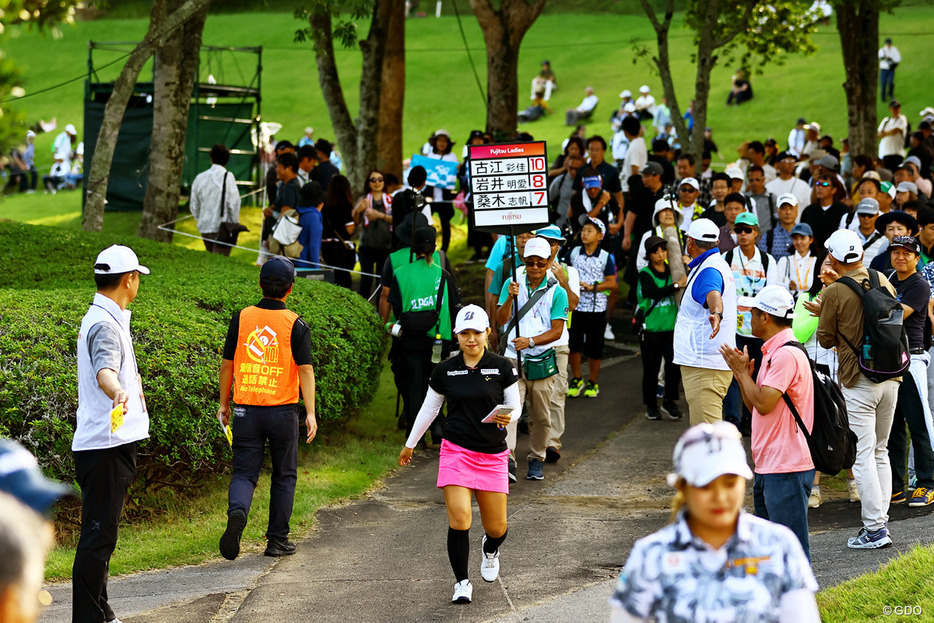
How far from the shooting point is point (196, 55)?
15.0 m

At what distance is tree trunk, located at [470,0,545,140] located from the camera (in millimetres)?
17859

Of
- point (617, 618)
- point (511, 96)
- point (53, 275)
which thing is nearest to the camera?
point (617, 618)

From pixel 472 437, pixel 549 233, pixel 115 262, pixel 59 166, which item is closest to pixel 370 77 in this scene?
pixel 549 233

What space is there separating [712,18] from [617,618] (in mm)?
14691

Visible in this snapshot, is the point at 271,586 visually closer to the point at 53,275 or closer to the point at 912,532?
→ the point at 912,532

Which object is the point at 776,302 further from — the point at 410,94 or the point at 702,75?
the point at 410,94

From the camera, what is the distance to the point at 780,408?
6027 mm

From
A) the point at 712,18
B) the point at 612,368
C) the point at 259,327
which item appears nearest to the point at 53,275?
the point at 259,327

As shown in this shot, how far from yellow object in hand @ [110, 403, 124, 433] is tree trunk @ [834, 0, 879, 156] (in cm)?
1753

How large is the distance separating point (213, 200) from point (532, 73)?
34051 millimetres

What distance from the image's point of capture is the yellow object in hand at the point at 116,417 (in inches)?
228

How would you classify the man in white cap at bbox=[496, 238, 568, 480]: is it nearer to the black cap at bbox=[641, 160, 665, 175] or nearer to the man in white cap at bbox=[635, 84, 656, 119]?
the black cap at bbox=[641, 160, 665, 175]

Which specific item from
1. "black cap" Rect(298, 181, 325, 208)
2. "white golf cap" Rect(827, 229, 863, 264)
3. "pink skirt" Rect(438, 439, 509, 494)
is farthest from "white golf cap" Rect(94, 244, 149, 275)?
"black cap" Rect(298, 181, 325, 208)

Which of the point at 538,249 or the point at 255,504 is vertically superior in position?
the point at 538,249
